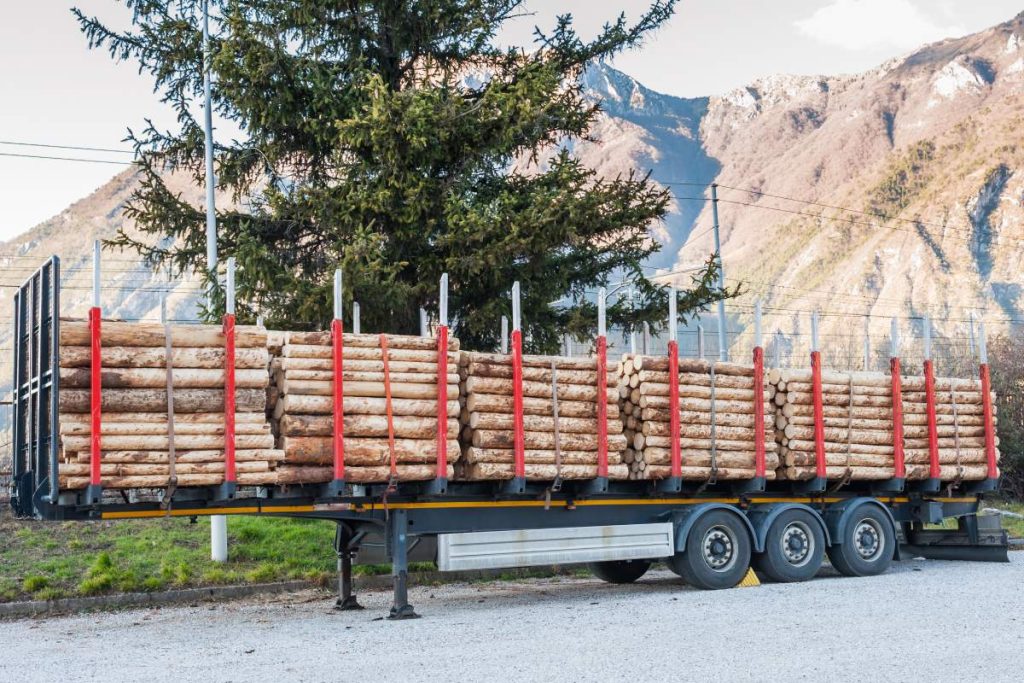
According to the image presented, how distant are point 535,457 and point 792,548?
4.56 metres

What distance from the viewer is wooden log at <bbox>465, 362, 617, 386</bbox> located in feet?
43.7

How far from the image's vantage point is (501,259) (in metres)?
17.6

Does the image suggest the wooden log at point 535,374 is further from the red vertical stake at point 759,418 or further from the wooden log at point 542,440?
the red vertical stake at point 759,418


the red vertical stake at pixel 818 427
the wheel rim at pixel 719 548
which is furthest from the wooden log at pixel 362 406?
the red vertical stake at pixel 818 427

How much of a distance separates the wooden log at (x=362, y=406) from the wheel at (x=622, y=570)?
5.03 m

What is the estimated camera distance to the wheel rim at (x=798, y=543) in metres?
15.9

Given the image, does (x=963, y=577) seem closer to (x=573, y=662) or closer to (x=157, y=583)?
(x=573, y=662)

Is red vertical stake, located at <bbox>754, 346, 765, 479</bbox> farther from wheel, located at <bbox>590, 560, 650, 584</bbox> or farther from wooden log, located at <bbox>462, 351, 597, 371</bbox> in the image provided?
wooden log, located at <bbox>462, 351, 597, 371</bbox>

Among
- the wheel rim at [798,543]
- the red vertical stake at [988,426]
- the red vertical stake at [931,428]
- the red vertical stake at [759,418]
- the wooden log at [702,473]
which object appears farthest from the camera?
the red vertical stake at [988,426]

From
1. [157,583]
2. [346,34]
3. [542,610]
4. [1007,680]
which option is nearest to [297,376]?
[542,610]

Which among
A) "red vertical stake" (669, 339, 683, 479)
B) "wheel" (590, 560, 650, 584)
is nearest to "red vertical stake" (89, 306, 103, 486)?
"red vertical stake" (669, 339, 683, 479)

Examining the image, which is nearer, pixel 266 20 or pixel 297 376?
pixel 297 376

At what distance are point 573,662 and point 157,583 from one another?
7.80 m

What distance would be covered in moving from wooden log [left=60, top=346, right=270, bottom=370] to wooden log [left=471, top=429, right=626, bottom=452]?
8.98 ft
